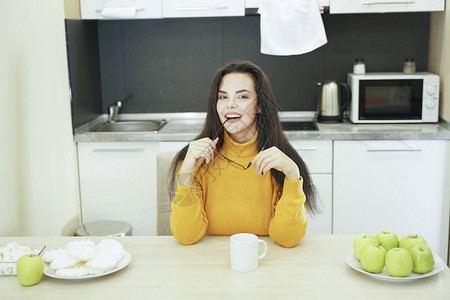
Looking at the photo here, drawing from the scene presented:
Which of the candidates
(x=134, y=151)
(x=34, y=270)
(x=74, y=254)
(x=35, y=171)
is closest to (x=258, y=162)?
(x=74, y=254)

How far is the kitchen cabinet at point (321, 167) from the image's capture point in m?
3.02

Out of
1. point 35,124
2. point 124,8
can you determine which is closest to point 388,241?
point 35,124

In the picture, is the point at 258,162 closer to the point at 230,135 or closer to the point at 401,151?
the point at 230,135

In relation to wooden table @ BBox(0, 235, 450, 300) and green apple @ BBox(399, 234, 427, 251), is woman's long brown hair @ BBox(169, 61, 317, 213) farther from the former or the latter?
green apple @ BBox(399, 234, 427, 251)

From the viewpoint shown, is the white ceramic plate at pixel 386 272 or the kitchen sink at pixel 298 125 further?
the kitchen sink at pixel 298 125

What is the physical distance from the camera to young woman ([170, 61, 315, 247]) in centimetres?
187

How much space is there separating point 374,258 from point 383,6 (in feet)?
6.70

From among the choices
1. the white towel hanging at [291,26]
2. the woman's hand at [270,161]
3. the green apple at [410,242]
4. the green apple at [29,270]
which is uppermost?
the white towel hanging at [291,26]

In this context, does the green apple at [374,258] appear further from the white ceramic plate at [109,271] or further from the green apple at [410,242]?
the white ceramic plate at [109,271]

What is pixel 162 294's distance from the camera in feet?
4.48

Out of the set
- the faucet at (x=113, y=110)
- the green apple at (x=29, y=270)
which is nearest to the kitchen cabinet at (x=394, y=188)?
the faucet at (x=113, y=110)

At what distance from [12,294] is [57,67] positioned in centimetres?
173

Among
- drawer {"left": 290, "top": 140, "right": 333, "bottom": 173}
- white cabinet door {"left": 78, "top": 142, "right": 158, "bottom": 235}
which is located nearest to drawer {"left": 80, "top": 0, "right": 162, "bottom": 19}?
white cabinet door {"left": 78, "top": 142, "right": 158, "bottom": 235}

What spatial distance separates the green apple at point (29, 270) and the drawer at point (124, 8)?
1.99m
